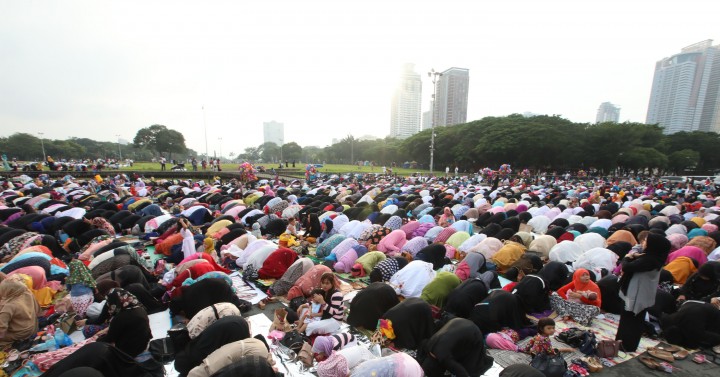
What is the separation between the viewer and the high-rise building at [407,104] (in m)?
65.4

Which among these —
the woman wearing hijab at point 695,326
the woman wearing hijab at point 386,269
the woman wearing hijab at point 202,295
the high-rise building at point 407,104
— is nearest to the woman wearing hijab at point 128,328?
the woman wearing hijab at point 202,295

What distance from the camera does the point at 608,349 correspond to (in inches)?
161

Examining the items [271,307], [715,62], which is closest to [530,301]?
[271,307]

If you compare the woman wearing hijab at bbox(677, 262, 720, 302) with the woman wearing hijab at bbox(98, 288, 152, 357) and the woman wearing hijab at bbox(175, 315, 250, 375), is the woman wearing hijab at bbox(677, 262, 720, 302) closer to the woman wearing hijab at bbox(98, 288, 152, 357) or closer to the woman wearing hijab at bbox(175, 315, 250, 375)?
the woman wearing hijab at bbox(175, 315, 250, 375)

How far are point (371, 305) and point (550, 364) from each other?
227 cm

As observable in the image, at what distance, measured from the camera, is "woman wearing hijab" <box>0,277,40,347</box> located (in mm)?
4109

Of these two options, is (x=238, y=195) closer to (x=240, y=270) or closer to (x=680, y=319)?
(x=240, y=270)

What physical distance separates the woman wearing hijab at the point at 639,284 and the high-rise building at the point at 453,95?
55.0 metres

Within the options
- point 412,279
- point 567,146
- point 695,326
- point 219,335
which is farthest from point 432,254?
point 567,146

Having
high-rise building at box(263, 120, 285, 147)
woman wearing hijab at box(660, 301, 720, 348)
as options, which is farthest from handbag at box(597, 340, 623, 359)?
high-rise building at box(263, 120, 285, 147)

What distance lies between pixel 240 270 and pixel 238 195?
856cm

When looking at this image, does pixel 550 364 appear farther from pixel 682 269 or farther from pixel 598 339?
pixel 682 269

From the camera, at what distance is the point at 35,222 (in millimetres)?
8820

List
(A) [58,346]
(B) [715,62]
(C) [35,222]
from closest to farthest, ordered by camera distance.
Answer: (A) [58,346]
(C) [35,222]
(B) [715,62]
